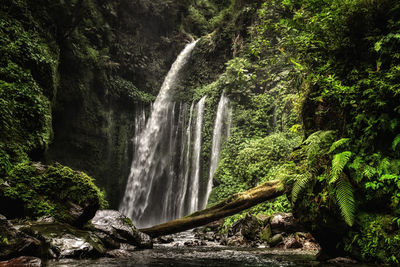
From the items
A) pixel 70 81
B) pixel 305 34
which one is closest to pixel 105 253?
pixel 305 34

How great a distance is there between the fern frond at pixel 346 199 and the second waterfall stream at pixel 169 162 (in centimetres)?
1196

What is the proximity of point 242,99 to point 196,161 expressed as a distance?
16.9ft

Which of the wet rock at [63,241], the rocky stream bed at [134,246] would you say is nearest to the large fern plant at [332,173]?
the rocky stream bed at [134,246]

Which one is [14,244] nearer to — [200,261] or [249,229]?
[200,261]

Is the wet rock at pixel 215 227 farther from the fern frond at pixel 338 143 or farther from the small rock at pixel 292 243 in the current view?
→ the fern frond at pixel 338 143

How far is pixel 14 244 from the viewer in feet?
11.4

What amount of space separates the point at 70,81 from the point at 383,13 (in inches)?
637

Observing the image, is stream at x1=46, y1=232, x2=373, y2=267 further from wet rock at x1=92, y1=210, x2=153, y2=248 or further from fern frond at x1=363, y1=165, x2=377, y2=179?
fern frond at x1=363, y1=165, x2=377, y2=179

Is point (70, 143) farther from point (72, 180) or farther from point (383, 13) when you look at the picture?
point (383, 13)

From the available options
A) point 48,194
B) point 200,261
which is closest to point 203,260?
point 200,261

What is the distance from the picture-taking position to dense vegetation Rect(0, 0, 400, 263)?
11.7 feet

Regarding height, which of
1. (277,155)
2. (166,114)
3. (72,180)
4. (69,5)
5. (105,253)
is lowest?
(105,253)

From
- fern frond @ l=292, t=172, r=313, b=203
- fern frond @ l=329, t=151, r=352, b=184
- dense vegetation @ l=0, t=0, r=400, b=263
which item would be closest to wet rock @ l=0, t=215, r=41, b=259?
dense vegetation @ l=0, t=0, r=400, b=263

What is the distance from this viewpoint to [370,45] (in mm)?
4062
